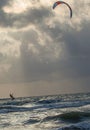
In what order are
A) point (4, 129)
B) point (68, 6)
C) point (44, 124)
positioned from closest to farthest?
point (4, 129) < point (44, 124) < point (68, 6)

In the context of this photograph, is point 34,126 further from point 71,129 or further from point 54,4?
point 54,4

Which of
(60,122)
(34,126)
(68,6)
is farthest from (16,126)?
(68,6)

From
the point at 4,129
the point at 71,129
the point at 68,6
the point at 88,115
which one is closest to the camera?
the point at 71,129

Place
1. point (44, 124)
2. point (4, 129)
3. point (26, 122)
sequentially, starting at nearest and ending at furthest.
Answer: point (4, 129), point (44, 124), point (26, 122)

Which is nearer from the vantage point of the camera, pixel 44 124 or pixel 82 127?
pixel 82 127

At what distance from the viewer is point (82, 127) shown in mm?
25750

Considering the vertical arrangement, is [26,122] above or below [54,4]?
below

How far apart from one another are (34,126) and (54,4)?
13651 millimetres

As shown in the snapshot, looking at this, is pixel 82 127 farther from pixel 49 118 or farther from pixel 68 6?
pixel 68 6

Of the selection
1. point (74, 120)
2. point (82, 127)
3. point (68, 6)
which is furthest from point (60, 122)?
point (68, 6)

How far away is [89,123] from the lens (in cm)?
2752

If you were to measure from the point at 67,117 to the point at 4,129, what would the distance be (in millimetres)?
6764

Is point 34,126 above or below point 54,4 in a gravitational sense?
below

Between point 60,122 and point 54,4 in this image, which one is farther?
point 54,4
